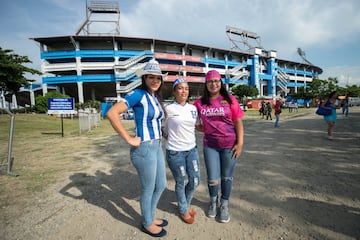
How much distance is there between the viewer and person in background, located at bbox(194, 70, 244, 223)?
2.34 m

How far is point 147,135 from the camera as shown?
1996mm

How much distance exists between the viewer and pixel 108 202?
306 cm

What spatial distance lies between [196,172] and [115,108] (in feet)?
4.13

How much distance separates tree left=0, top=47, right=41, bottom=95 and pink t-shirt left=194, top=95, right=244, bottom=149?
88.2ft

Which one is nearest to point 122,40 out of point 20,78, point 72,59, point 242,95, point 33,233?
point 72,59

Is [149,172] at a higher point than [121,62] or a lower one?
lower

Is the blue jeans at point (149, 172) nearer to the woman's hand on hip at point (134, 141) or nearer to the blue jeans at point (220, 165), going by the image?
the woman's hand on hip at point (134, 141)

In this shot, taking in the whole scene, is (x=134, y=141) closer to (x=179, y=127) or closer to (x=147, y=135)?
(x=147, y=135)

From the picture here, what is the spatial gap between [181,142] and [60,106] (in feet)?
36.2

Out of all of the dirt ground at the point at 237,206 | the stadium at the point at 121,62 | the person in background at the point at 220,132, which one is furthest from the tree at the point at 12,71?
the person in background at the point at 220,132

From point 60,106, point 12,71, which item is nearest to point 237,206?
point 60,106

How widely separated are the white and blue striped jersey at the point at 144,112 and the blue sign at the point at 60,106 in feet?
35.3

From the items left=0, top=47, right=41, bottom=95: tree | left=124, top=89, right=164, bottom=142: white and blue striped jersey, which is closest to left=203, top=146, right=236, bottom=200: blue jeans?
left=124, top=89, right=164, bottom=142: white and blue striped jersey

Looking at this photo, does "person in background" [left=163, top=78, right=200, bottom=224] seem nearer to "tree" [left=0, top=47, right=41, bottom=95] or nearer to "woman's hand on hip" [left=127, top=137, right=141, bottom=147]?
"woman's hand on hip" [left=127, top=137, right=141, bottom=147]
